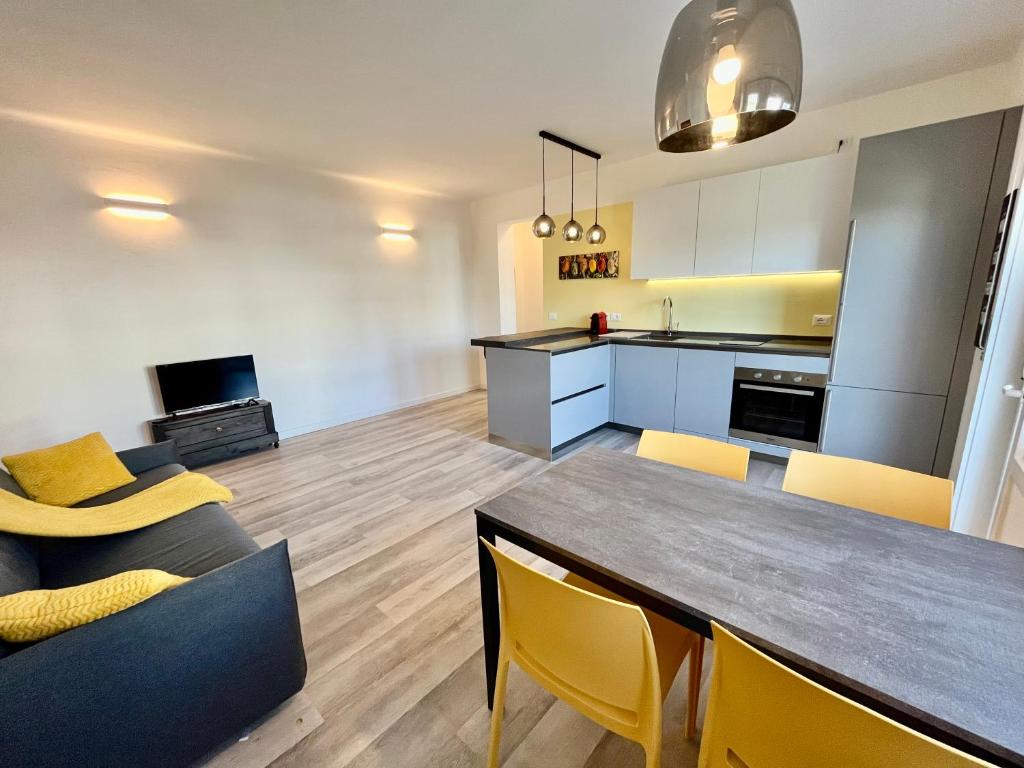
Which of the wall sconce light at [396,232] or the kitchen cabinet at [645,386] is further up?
the wall sconce light at [396,232]

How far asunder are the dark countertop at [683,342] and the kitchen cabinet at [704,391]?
9 cm

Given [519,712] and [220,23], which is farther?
[220,23]

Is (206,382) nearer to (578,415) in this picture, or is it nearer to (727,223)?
(578,415)

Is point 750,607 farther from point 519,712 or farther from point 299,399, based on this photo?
point 299,399

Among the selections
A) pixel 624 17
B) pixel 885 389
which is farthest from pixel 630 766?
pixel 624 17

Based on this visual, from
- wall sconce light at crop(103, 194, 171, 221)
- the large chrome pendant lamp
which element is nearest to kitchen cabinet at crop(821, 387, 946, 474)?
the large chrome pendant lamp

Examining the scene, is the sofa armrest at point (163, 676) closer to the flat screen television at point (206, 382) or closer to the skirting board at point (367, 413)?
the flat screen television at point (206, 382)

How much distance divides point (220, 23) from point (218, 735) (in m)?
2.86

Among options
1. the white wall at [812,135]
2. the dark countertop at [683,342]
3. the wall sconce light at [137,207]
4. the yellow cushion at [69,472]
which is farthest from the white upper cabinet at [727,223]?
the wall sconce light at [137,207]

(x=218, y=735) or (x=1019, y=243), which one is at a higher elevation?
(x=1019, y=243)

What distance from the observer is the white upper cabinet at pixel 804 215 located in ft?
9.26

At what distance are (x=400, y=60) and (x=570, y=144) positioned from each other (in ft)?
5.87

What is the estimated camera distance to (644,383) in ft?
12.4

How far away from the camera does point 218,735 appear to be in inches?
49.3
